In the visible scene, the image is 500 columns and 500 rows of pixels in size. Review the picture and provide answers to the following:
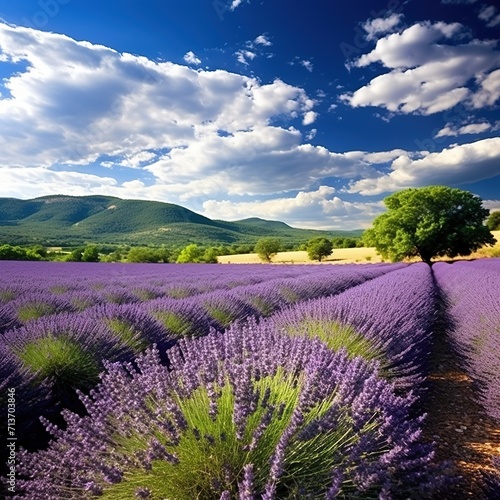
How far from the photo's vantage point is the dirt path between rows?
1938 millimetres

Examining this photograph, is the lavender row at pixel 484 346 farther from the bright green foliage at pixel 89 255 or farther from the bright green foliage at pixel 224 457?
the bright green foliage at pixel 89 255

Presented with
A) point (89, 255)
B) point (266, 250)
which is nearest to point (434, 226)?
point (266, 250)

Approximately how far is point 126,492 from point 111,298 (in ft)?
14.9

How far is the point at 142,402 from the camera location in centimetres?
146

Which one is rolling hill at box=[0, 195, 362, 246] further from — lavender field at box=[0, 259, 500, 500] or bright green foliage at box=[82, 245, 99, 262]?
lavender field at box=[0, 259, 500, 500]

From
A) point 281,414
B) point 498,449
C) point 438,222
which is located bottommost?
point 498,449

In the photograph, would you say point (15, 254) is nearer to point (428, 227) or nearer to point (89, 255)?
point (89, 255)

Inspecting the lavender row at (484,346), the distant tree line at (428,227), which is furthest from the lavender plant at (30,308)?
the distant tree line at (428,227)

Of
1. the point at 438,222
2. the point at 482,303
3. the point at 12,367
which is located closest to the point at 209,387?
the point at 12,367

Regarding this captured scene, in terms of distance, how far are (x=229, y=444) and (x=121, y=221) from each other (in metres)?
149

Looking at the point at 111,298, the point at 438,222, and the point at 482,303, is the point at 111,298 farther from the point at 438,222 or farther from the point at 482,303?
the point at 438,222

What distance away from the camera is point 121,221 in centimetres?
14138

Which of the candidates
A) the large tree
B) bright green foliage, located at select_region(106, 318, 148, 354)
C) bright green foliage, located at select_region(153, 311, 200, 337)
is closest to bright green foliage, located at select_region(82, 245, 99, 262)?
the large tree

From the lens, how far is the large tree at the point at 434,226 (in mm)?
29438
